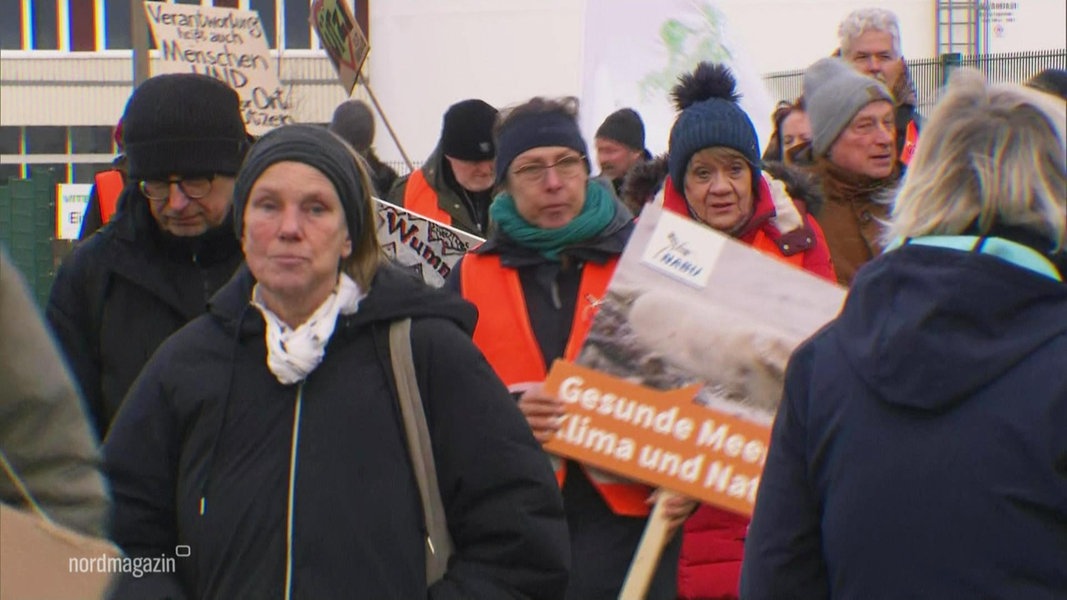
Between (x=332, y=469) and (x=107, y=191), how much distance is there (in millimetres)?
3328

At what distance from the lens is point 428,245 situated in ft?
19.8

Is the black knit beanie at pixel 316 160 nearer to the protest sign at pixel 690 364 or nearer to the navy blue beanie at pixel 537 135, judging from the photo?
the protest sign at pixel 690 364

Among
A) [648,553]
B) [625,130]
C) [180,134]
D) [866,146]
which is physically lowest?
[648,553]

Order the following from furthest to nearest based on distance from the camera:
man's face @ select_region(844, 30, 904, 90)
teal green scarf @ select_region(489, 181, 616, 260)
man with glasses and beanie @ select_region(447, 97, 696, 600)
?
man's face @ select_region(844, 30, 904, 90) → teal green scarf @ select_region(489, 181, 616, 260) → man with glasses and beanie @ select_region(447, 97, 696, 600)

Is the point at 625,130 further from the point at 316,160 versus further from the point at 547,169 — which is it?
the point at 316,160

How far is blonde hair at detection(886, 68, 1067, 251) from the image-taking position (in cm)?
306

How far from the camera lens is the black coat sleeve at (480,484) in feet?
11.7

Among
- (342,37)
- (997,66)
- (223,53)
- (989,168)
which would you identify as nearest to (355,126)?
(342,37)

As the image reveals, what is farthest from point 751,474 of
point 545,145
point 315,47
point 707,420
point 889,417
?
point 315,47

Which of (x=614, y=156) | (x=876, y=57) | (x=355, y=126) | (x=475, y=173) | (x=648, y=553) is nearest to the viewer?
(x=648, y=553)

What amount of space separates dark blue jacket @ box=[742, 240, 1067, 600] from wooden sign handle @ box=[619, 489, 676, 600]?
148 cm

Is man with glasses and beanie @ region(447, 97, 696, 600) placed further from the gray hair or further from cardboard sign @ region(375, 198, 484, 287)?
the gray hair

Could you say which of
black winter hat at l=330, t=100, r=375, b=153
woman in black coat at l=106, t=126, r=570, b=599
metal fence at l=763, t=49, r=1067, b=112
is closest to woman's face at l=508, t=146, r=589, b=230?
woman in black coat at l=106, t=126, r=570, b=599

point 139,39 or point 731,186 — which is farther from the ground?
point 139,39
